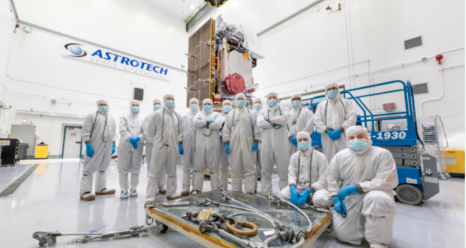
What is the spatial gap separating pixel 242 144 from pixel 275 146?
1.61 ft

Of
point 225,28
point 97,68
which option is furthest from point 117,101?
point 225,28

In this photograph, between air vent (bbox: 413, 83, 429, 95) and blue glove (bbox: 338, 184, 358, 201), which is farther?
air vent (bbox: 413, 83, 429, 95)

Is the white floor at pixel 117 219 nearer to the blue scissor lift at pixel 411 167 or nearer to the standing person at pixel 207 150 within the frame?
the blue scissor lift at pixel 411 167

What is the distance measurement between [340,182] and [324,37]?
7.46m

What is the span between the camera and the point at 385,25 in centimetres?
631

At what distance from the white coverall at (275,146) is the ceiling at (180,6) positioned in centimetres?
1107

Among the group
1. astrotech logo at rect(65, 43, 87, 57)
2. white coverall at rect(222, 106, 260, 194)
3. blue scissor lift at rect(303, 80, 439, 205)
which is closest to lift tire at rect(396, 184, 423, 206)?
blue scissor lift at rect(303, 80, 439, 205)

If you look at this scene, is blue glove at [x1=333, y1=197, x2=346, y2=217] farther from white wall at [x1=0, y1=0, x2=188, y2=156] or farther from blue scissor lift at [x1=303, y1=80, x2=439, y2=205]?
white wall at [x1=0, y1=0, x2=188, y2=156]

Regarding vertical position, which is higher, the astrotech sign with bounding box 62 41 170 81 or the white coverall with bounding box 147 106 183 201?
the astrotech sign with bounding box 62 41 170 81

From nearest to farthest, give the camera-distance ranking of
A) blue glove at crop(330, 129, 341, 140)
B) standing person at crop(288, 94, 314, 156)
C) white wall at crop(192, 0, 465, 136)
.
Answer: blue glove at crop(330, 129, 341, 140), standing person at crop(288, 94, 314, 156), white wall at crop(192, 0, 465, 136)

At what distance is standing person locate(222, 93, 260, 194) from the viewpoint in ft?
9.84

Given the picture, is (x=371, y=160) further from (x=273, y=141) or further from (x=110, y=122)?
(x=110, y=122)

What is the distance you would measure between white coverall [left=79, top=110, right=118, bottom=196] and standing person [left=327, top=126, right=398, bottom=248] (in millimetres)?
3268

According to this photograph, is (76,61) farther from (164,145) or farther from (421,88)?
(421,88)
